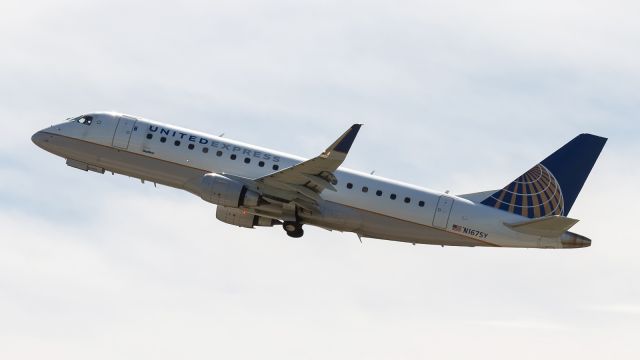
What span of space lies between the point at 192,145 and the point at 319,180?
719 centimetres

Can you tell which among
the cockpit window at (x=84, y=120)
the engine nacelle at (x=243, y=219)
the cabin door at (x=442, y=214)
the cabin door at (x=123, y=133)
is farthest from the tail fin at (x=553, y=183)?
the cockpit window at (x=84, y=120)

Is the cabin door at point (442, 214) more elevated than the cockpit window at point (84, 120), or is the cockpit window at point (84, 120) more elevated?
the cockpit window at point (84, 120)

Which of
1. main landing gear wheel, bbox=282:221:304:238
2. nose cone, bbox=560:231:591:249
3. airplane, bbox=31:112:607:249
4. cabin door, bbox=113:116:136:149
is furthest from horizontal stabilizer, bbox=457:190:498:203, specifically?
cabin door, bbox=113:116:136:149

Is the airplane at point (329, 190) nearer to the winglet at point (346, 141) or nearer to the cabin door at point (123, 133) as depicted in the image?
the cabin door at point (123, 133)

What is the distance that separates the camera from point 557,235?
171 feet

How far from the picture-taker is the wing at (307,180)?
4934 cm

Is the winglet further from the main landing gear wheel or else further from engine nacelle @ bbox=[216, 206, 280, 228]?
engine nacelle @ bbox=[216, 206, 280, 228]

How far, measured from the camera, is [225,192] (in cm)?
5216

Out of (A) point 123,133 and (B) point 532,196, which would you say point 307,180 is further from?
(B) point 532,196

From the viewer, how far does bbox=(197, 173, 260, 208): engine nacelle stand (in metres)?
52.2

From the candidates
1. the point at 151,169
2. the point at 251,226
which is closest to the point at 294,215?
the point at 251,226

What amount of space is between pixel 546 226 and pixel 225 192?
14.8 metres

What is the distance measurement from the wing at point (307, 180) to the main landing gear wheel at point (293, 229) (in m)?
1.26

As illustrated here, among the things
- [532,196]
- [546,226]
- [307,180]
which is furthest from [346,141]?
[532,196]
